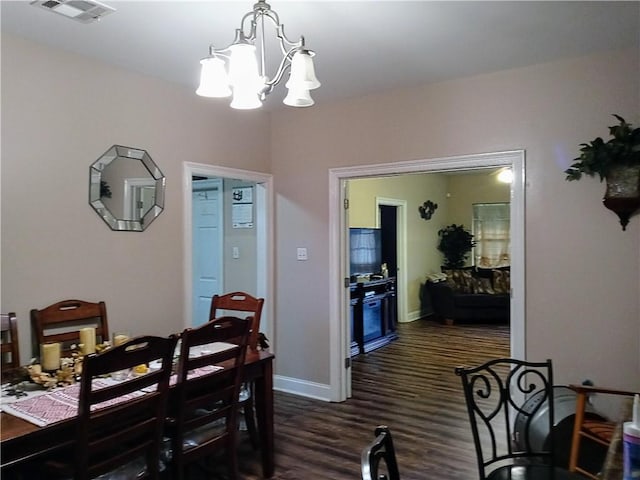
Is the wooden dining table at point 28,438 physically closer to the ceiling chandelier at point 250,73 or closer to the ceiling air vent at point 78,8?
the ceiling chandelier at point 250,73

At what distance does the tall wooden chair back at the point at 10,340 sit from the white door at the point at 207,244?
8.49 ft

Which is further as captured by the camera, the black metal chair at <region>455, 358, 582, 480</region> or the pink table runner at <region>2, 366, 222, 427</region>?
the black metal chair at <region>455, 358, 582, 480</region>

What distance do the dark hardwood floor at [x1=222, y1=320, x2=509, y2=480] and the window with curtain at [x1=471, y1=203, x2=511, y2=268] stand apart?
333 centimetres

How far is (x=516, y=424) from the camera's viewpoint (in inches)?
118

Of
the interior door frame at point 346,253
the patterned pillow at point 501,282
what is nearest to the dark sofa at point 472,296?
the patterned pillow at point 501,282

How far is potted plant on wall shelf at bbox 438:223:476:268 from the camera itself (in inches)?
360

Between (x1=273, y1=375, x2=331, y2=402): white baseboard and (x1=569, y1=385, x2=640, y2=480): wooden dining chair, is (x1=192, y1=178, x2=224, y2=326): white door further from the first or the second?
(x1=569, y1=385, x2=640, y2=480): wooden dining chair

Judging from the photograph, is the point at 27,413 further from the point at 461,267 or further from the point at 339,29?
the point at 461,267

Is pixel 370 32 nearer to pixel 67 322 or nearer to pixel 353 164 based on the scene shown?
pixel 353 164

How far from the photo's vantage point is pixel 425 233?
352 inches

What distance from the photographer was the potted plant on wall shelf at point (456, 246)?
9133mm

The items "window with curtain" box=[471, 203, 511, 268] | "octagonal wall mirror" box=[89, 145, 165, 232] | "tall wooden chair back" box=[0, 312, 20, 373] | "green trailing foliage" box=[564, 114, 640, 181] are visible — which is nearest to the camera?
"tall wooden chair back" box=[0, 312, 20, 373]

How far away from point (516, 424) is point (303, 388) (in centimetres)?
200

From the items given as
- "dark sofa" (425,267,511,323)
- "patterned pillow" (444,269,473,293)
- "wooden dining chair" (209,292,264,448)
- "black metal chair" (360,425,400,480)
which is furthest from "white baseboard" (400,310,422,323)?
"black metal chair" (360,425,400,480)
